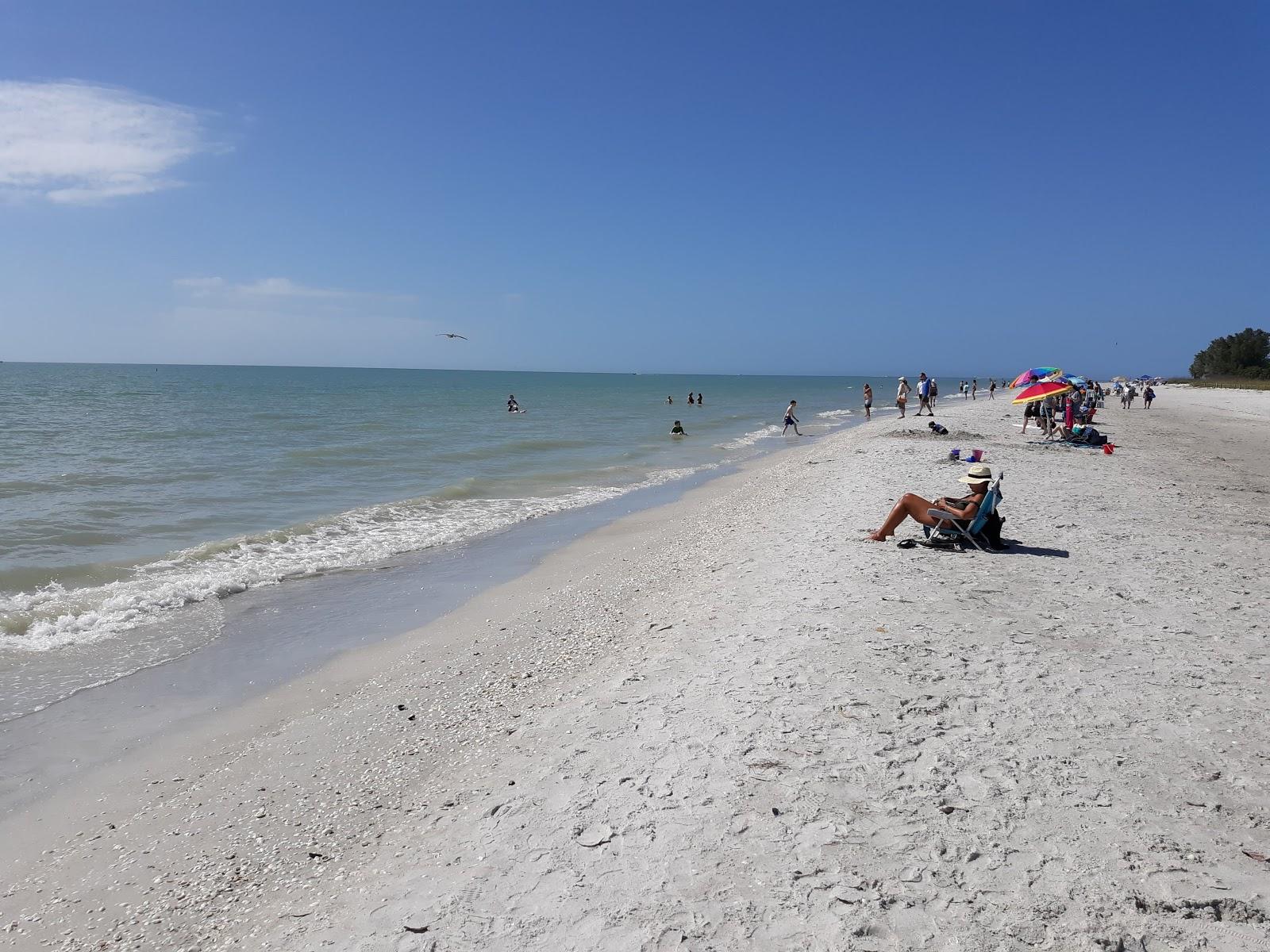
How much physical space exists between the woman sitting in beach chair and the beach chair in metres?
0.03

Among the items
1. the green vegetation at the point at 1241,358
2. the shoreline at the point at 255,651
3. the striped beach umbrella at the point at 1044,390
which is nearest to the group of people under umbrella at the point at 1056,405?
the striped beach umbrella at the point at 1044,390

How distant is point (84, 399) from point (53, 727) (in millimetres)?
60777

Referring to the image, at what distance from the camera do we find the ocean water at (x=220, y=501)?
304 inches

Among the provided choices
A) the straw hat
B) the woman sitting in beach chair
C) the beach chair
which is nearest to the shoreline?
the woman sitting in beach chair

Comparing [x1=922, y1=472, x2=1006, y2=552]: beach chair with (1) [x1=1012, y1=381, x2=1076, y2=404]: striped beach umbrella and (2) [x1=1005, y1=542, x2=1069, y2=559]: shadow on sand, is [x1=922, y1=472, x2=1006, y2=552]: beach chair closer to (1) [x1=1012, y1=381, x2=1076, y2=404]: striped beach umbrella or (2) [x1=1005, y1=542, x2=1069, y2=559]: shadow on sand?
(2) [x1=1005, y1=542, x2=1069, y2=559]: shadow on sand

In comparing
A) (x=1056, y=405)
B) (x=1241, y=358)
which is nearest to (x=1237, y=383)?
(x=1241, y=358)

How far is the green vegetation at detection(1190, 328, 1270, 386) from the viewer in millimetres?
75312

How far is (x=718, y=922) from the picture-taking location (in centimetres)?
288

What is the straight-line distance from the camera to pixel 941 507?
8.43 metres

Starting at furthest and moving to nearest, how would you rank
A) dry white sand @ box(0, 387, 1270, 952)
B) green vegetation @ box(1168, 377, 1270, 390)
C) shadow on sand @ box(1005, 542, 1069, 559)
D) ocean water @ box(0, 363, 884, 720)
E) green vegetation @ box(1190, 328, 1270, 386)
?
1. green vegetation @ box(1190, 328, 1270, 386)
2. green vegetation @ box(1168, 377, 1270, 390)
3. shadow on sand @ box(1005, 542, 1069, 559)
4. ocean water @ box(0, 363, 884, 720)
5. dry white sand @ box(0, 387, 1270, 952)

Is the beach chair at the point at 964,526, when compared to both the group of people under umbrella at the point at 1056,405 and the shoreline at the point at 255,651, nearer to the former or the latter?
the shoreline at the point at 255,651

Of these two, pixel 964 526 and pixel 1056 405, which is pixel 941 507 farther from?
pixel 1056 405

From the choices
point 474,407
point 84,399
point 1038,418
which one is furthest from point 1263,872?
point 84,399

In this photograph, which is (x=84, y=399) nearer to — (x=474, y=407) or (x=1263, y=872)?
(x=474, y=407)
